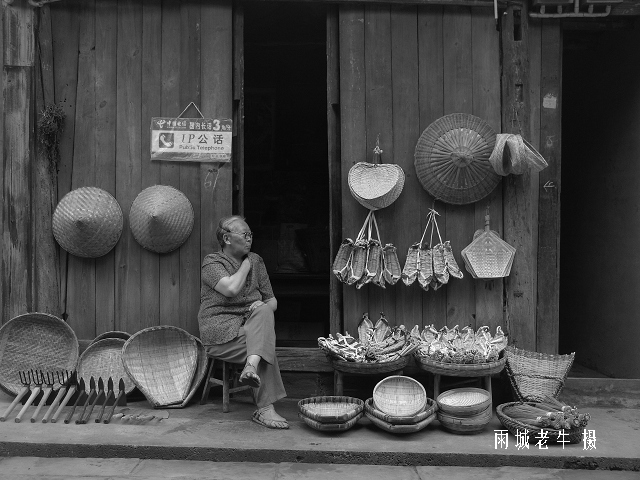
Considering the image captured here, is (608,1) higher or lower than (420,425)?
higher

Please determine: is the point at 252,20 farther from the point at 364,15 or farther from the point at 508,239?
the point at 508,239

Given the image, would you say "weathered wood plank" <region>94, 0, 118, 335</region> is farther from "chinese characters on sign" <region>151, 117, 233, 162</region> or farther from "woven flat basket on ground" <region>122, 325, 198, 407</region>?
"woven flat basket on ground" <region>122, 325, 198, 407</region>

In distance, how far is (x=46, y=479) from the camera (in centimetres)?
356

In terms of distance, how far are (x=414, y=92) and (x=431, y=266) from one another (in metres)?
1.23

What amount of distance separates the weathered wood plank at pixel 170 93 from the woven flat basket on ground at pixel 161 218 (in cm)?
10

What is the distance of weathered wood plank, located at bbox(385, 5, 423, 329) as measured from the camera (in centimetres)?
485

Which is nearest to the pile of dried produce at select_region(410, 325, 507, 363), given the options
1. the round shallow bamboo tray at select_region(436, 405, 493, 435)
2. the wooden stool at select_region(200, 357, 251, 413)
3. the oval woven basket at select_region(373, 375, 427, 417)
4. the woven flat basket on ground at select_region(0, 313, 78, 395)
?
the oval woven basket at select_region(373, 375, 427, 417)

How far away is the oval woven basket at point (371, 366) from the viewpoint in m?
4.34

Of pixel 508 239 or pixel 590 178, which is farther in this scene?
pixel 590 178

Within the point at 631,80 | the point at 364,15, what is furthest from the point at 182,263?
the point at 631,80

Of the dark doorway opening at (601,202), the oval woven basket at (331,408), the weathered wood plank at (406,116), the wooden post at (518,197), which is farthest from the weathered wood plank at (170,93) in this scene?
the dark doorway opening at (601,202)

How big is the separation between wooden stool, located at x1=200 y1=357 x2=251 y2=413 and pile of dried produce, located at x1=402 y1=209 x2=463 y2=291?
1321 millimetres

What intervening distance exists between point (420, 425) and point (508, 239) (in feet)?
5.00

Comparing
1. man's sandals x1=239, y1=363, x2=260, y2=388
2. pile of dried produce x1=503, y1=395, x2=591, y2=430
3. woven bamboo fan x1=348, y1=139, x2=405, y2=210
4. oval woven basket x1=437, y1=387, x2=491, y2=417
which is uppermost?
woven bamboo fan x1=348, y1=139, x2=405, y2=210
